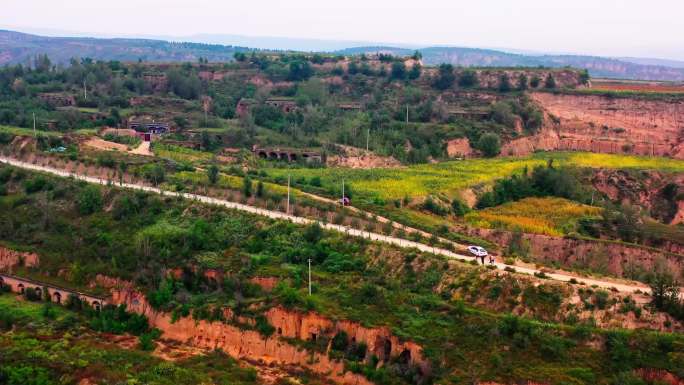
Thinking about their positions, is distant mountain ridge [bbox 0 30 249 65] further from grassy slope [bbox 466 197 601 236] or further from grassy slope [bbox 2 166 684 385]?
grassy slope [bbox 2 166 684 385]

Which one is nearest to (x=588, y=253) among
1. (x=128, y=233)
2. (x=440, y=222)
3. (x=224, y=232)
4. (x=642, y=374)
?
(x=440, y=222)

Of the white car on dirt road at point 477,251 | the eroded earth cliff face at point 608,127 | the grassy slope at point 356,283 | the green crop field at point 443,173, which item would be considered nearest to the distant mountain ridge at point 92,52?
the eroded earth cliff face at point 608,127

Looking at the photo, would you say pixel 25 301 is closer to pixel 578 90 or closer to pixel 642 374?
pixel 642 374

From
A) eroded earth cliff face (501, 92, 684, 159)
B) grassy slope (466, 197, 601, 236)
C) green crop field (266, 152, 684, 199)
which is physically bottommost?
grassy slope (466, 197, 601, 236)

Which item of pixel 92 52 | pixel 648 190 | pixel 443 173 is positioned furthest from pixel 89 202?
pixel 92 52

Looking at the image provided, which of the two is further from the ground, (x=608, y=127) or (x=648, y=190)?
(x=608, y=127)

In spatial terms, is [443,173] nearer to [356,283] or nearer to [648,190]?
[648,190]

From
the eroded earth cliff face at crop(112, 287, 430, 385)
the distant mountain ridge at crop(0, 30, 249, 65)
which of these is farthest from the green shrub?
the distant mountain ridge at crop(0, 30, 249, 65)

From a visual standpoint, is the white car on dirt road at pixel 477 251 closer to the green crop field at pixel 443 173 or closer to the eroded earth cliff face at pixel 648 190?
the green crop field at pixel 443 173
